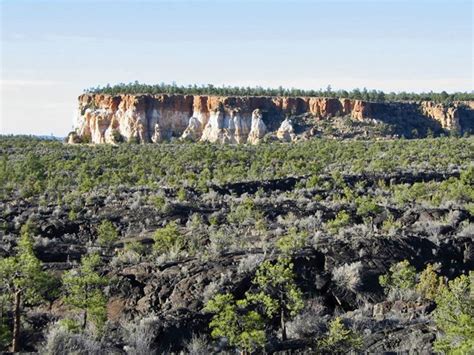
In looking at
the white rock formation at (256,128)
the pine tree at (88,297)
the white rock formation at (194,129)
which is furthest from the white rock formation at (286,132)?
the pine tree at (88,297)

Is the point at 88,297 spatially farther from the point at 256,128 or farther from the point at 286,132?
the point at 256,128

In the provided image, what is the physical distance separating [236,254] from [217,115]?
82.9 metres

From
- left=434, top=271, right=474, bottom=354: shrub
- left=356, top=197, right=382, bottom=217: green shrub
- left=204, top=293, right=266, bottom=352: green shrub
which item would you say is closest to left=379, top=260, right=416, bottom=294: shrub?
left=434, top=271, right=474, bottom=354: shrub

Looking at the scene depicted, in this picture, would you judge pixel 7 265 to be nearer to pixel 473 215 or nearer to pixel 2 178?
pixel 473 215

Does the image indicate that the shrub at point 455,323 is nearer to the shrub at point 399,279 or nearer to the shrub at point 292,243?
the shrub at point 399,279

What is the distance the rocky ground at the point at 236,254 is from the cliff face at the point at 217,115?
62.5 metres

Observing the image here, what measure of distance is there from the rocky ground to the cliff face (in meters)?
62.5

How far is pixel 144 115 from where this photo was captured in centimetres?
10475

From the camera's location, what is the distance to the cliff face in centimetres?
10319

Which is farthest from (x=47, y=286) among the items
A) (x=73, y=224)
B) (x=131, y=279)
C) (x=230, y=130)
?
(x=230, y=130)

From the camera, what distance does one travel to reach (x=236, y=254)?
2184 centimetres

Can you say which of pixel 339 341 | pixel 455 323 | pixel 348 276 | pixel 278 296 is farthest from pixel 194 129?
pixel 455 323

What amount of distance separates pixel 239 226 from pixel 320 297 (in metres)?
11.1

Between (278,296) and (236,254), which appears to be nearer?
(278,296)
